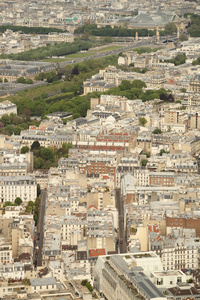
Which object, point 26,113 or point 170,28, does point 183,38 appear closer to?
point 170,28

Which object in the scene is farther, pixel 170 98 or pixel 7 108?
pixel 170 98

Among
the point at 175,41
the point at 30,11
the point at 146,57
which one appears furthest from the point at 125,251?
the point at 30,11

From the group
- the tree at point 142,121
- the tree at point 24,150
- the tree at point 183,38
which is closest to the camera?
the tree at point 24,150

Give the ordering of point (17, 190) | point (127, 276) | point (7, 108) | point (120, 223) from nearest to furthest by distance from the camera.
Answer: point (127, 276) → point (120, 223) → point (17, 190) → point (7, 108)

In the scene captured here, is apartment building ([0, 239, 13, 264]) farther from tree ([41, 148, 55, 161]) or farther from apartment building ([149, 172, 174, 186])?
tree ([41, 148, 55, 161])

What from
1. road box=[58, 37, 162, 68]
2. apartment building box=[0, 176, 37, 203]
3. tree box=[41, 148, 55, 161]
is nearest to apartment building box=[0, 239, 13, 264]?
apartment building box=[0, 176, 37, 203]

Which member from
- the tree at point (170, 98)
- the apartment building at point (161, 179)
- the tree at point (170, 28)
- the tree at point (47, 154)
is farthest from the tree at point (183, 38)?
the apartment building at point (161, 179)

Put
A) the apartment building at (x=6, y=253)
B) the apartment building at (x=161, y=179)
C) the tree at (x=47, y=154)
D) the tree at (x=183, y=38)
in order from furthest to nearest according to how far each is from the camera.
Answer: the tree at (x=183, y=38) < the tree at (x=47, y=154) < the apartment building at (x=161, y=179) < the apartment building at (x=6, y=253)

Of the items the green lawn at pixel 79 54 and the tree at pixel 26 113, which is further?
the green lawn at pixel 79 54

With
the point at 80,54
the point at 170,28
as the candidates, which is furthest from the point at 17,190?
the point at 170,28

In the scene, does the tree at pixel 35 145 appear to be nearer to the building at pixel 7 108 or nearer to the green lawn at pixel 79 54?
the building at pixel 7 108

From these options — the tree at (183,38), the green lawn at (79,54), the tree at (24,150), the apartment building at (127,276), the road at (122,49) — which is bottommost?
the green lawn at (79,54)
